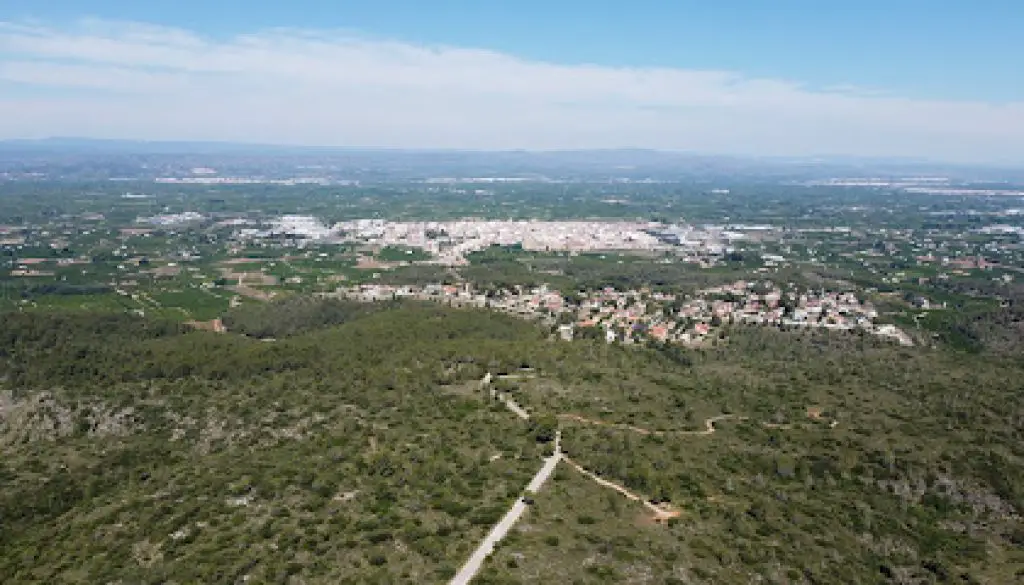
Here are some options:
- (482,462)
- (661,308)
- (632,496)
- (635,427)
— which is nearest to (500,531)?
(482,462)

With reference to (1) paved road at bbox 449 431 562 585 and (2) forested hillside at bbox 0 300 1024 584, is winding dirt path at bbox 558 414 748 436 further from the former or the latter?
(1) paved road at bbox 449 431 562 585

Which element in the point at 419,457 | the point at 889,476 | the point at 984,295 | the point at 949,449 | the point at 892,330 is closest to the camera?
the point at 419,457

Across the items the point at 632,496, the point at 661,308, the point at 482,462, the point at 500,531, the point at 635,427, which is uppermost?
the point at 500,531

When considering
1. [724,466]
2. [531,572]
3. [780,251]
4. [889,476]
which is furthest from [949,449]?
[780,251]

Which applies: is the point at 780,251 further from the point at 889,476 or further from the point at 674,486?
the point at 674,486

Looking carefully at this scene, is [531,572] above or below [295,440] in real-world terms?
above

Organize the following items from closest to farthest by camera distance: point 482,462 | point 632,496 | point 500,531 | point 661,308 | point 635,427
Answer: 1. point 500,531
2. point 632,496
3. point 482,462
4. point 635,427
5. point 661,308

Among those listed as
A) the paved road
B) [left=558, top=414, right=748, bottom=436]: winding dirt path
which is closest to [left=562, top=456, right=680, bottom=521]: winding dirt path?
the paved road

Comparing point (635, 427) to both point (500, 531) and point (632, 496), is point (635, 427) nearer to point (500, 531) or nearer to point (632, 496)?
point (632, 496)
